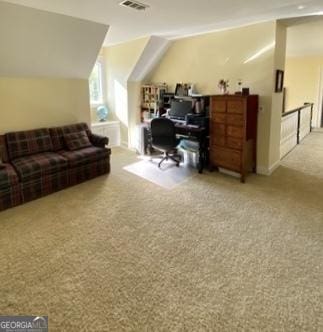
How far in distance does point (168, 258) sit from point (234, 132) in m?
2.44

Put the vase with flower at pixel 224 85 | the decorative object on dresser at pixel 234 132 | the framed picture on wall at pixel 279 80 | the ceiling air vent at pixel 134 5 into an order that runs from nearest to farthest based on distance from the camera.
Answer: the ceiling air vent at pixel 134 5
the decorative object on dresser at pixel 234 132
the framed picture on wall at pixel 279 80
the vase with flower at pixel 224 85

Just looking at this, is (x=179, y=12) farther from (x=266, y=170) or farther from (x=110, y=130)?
(x=110, y=130)

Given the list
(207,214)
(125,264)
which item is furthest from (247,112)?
(125,264)

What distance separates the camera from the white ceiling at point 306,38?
469cm

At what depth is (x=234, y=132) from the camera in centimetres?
416

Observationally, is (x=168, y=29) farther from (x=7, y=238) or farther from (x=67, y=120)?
(x=7, y=238)

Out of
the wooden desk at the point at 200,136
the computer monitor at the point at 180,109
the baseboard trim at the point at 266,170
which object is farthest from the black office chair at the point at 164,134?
the baseboard trim at the point at 266,170

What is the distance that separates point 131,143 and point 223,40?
113 inches

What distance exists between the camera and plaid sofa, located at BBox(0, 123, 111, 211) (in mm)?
3484

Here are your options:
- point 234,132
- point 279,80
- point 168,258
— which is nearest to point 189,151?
point 234,132

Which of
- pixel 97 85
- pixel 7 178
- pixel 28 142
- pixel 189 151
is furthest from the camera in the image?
pixel 97 85

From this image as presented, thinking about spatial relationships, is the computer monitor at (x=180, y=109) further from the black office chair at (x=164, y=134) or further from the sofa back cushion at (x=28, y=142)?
the sofa back cushion at (x=28, y=142)

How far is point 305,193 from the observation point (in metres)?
3.75

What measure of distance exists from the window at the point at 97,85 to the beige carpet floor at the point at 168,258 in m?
3.09
